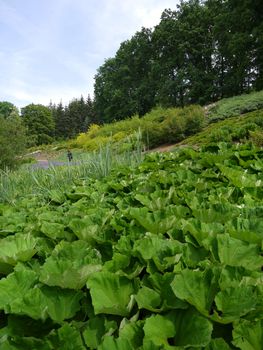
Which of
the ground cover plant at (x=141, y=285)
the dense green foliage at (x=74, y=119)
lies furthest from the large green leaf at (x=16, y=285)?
the dense green foliage at (x=74, y=119)

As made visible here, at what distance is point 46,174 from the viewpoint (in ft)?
13.6

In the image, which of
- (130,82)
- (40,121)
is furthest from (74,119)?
(130,82)

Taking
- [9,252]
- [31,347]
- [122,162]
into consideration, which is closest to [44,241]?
[9,252]

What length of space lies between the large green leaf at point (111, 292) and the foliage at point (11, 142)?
16746 mm

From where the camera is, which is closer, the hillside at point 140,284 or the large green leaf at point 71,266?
the hillside at point 140,284

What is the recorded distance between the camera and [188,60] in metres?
50.1

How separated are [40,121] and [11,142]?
195 feet

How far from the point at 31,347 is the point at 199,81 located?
47.9m

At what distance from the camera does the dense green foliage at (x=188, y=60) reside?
36.0 m

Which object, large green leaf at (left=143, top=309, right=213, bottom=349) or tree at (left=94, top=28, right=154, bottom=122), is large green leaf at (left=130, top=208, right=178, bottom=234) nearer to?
large green leaf at (left=143, top=309, right=213, bottom=349)

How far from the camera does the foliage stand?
17.6m

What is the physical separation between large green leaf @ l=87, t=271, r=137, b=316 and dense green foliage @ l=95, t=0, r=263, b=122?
3634 centimetres

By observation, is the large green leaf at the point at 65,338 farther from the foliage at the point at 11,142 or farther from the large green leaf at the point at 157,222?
the foliage at the point at 11,142

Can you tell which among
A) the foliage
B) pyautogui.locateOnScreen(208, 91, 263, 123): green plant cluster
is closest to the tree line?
the foliage
